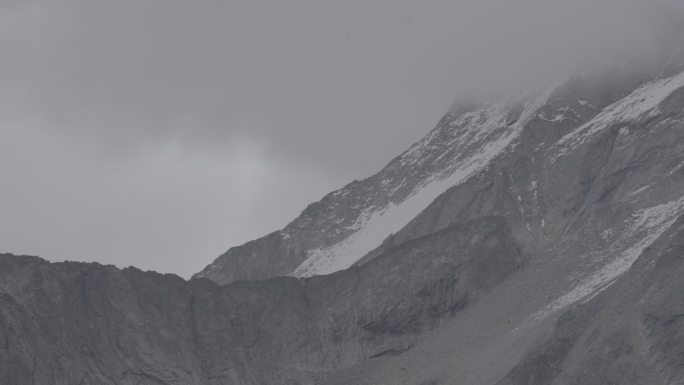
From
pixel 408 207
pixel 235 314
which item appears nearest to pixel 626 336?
pixel 235 314

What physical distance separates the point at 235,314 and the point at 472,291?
1897cm

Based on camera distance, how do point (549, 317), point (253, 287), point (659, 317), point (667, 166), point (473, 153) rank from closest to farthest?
point (659, 317)
point (549, 317)
point (667, 166)
point (253, 287)
point (473, 153)

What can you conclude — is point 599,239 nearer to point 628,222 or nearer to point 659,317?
point 628,222

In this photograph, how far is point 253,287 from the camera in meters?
156

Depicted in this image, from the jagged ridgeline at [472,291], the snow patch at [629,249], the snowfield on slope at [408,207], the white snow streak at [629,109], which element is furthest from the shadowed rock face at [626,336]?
the snowfield on slope at [408,207]

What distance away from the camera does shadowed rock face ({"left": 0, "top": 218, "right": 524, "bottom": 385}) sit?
144m

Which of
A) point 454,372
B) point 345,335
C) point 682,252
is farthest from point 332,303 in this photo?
point 682,252

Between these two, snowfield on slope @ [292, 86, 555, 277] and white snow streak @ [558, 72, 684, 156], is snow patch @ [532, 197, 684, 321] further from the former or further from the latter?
snowfield on slope @ [292, 86, 555, 277]

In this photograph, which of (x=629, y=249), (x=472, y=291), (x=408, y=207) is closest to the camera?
(x=629, y=249)

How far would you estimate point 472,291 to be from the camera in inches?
5797

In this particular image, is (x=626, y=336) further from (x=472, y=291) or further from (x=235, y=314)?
(x=235, y=314)

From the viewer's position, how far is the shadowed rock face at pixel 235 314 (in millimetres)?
144000

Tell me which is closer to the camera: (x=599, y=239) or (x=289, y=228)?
(x=599, y=239)

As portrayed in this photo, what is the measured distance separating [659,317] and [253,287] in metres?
41.8
